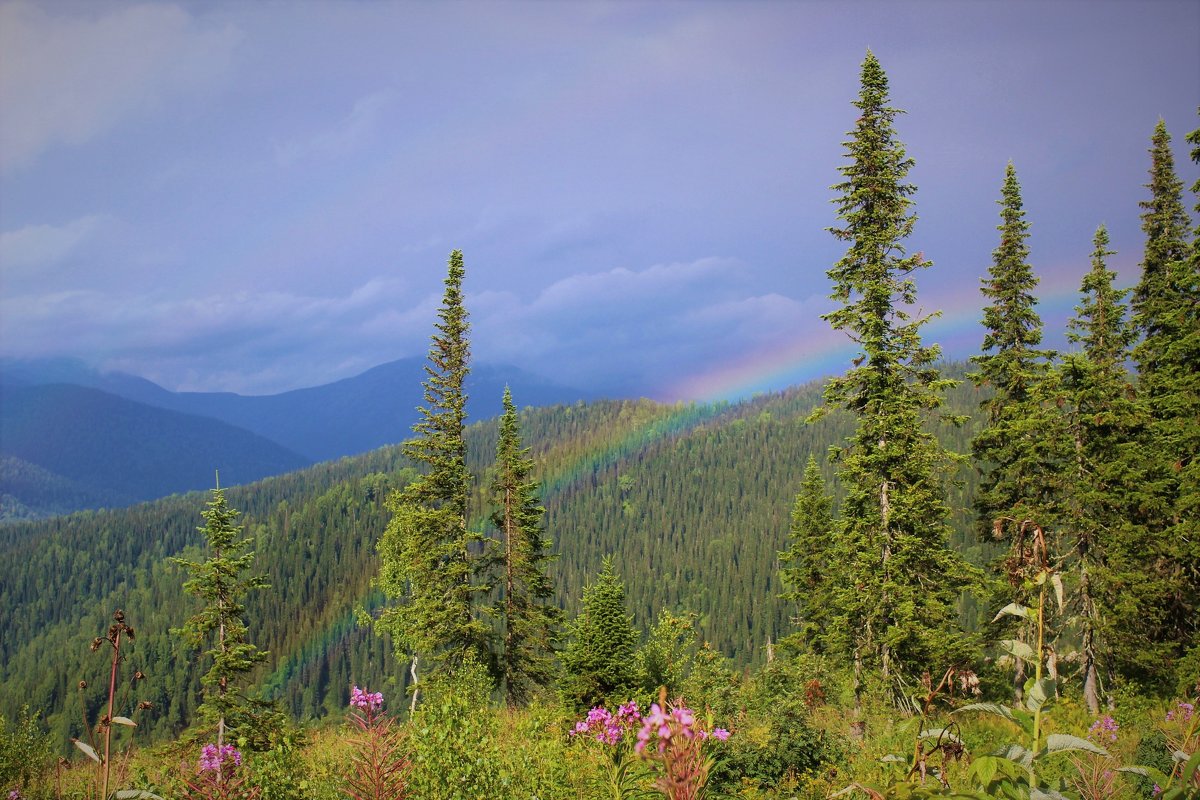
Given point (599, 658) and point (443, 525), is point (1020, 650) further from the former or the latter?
point (443, 525)

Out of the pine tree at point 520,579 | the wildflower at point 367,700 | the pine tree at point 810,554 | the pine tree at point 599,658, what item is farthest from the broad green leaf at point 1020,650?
the pine tree at point 810,554

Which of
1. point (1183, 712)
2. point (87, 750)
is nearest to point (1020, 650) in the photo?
point (87, 750)

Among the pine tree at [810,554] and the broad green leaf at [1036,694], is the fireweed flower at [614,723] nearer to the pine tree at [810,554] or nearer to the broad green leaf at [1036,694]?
the broad green leaf at [1036,694]

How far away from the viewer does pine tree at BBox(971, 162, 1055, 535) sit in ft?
72.2

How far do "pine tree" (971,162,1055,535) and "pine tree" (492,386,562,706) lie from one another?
14900mm

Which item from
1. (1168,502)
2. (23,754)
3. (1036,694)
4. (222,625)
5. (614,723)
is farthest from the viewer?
(1168,502)

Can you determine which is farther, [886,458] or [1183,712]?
[886,458]

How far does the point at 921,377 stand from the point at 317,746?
15.7m

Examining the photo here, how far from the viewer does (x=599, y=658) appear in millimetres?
20562

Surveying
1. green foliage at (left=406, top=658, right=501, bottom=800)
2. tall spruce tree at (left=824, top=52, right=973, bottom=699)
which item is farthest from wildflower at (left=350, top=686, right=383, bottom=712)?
tall spruce tree at (left=824, top=52, right=973, bottom=699)

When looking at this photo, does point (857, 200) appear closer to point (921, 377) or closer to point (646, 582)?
point (921, 377)

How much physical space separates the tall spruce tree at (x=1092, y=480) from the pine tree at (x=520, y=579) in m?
16.5

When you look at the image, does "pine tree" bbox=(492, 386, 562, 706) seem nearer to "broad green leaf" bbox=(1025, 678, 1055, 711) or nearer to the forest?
the forest

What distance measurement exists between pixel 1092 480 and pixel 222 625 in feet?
80.7
